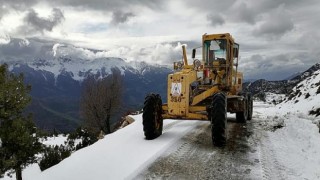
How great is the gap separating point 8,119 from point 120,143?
3.93 metres

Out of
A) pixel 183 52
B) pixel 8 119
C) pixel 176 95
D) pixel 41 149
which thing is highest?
pixel 183 52

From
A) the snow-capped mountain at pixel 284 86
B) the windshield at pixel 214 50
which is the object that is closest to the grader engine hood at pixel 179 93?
the windshield at pixel 214 50

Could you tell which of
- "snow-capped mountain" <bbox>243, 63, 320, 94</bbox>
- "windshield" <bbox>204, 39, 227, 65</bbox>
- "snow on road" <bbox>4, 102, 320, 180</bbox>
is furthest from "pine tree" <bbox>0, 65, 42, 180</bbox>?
"snow-capped mountain" <bbox>243, 63, 320, 94</bbox>

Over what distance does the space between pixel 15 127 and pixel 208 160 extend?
6.58 metres

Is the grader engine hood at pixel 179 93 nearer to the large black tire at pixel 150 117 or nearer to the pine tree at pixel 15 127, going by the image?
the large black tire at pixel 150 117

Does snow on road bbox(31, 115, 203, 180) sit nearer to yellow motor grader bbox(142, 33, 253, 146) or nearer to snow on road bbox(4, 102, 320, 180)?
snow on road bbox(4, 102, 320, 180)

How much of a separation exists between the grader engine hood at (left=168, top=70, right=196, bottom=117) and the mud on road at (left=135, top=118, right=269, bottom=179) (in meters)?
1.03

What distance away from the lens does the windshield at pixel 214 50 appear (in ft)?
49.0

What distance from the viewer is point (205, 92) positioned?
13398 millimetres

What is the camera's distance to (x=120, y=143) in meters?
12.4

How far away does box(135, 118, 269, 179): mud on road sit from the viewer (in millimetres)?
8625

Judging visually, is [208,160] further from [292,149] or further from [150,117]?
[150,117]

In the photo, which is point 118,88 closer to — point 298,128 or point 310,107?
point 310,107

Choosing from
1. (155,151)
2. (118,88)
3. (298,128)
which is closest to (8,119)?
(155,151)
